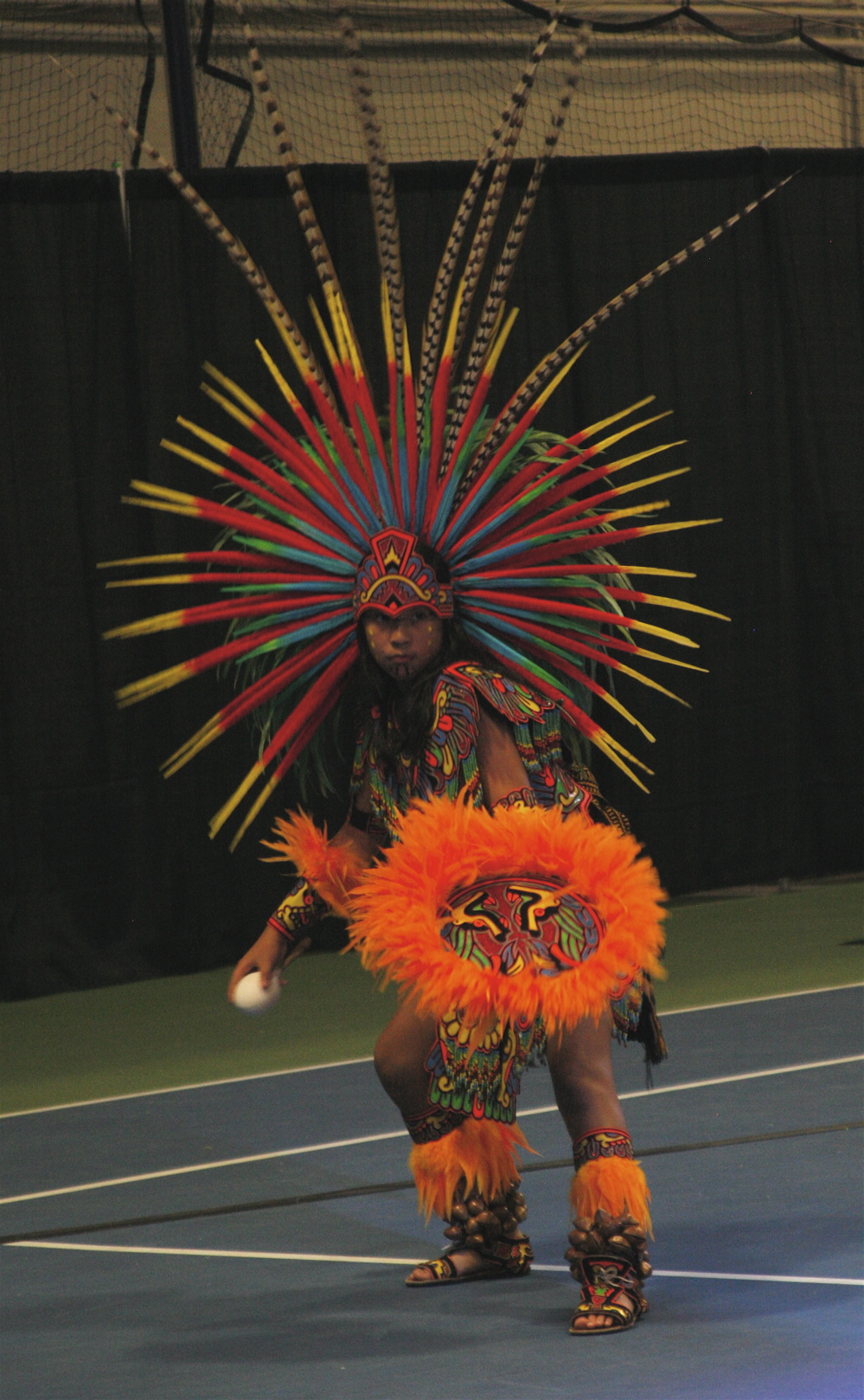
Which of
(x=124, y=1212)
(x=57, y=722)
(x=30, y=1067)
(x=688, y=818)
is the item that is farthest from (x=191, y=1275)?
(x=688, y=818)

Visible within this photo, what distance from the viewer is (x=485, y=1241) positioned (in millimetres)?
3594

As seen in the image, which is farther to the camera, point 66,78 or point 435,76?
point 435,76

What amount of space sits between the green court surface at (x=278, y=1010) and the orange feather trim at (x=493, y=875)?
248cm

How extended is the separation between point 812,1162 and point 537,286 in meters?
4.24

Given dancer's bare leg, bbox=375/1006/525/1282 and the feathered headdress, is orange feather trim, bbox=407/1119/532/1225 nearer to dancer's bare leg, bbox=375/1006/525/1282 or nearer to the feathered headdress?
dancer's bare leg, bbox=375/1006/525/1282

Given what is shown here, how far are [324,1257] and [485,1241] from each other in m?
0.37

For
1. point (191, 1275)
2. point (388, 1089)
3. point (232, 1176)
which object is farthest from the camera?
point (232, 1176)

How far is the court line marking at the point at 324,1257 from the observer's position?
3428 millimetres

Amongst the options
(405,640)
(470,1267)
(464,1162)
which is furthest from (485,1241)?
(405,640)

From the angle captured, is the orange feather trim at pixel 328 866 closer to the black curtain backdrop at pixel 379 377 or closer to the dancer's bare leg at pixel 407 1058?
the dancer's bare leg at pixel 407 1058

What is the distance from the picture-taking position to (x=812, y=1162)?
4.18 metres

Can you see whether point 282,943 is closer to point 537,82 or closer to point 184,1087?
point 184,1087

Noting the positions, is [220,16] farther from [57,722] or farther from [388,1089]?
[388,1089]

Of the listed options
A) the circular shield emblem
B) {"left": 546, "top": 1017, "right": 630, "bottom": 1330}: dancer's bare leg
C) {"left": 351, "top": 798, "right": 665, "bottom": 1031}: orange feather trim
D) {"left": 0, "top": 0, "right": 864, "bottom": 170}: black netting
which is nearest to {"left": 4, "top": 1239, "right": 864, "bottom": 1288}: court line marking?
{"left": 546, "top": 1017, "right": 630, "bottom": 1330}: dancer's bare leg
